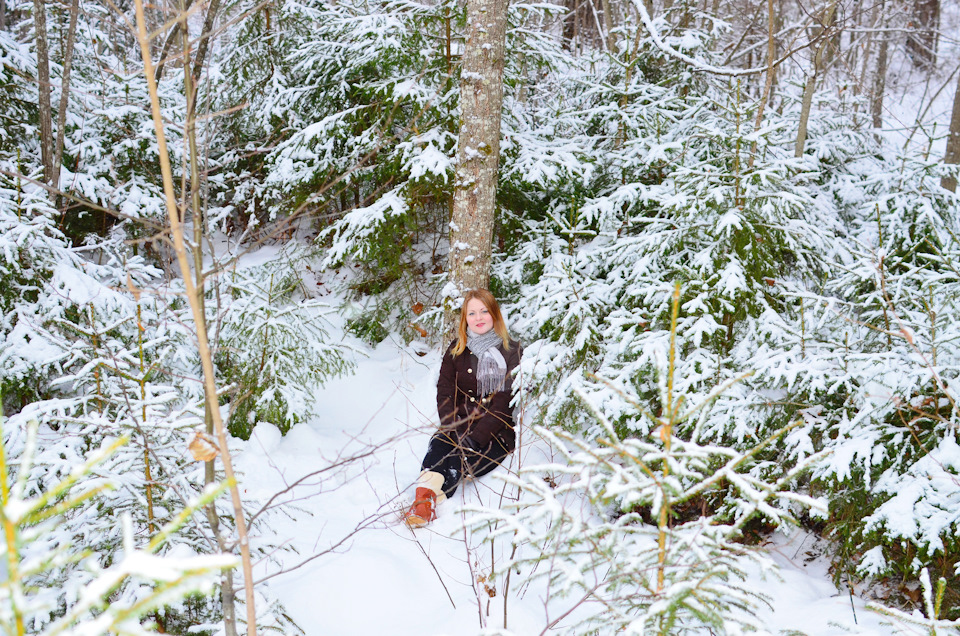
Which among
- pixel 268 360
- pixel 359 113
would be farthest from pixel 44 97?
pixel 268 360

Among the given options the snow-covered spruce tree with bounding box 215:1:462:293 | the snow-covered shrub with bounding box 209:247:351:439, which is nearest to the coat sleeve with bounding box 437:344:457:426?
the snow-covered shrub with bounding box 209:247:351:439

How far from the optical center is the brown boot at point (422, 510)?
339 cm

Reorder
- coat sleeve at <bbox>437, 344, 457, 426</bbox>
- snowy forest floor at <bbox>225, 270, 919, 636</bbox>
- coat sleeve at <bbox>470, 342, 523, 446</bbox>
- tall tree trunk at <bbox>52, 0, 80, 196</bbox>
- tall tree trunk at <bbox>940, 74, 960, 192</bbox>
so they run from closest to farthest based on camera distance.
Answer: snowy forest floor at <bbox>225, 270, 919, 636</bbox> < coat sleeve at <bbox>470, 342, 523, 446</bbox> < coat sleeve at <bbox>437, 344, 457, 426</bbox> < tall tree trunk at <bbox>52, 0, 80, 196</bbox> < tall tree trunk at <bbox>940, 74, 960, 192</bbox>

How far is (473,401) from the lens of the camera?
3.91 m

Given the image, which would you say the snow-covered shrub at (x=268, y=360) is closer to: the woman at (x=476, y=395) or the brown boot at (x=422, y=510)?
the woman at (x=476, y=395)

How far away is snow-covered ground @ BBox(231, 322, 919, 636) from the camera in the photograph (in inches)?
106

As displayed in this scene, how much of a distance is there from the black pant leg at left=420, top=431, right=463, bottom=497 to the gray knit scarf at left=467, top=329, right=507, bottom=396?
44 centimetres

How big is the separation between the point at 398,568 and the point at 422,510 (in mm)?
459

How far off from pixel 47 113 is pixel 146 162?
4.65ft

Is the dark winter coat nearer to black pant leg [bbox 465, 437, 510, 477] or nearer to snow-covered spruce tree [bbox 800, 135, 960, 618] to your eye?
black pant leg [bbox 465, 437, 510, 477]

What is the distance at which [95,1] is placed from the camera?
28.4ft

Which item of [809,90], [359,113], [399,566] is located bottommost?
[399,566]

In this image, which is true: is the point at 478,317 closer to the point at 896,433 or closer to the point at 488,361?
the point at 488,361

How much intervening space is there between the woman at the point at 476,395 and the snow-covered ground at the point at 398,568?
0.56 feet
